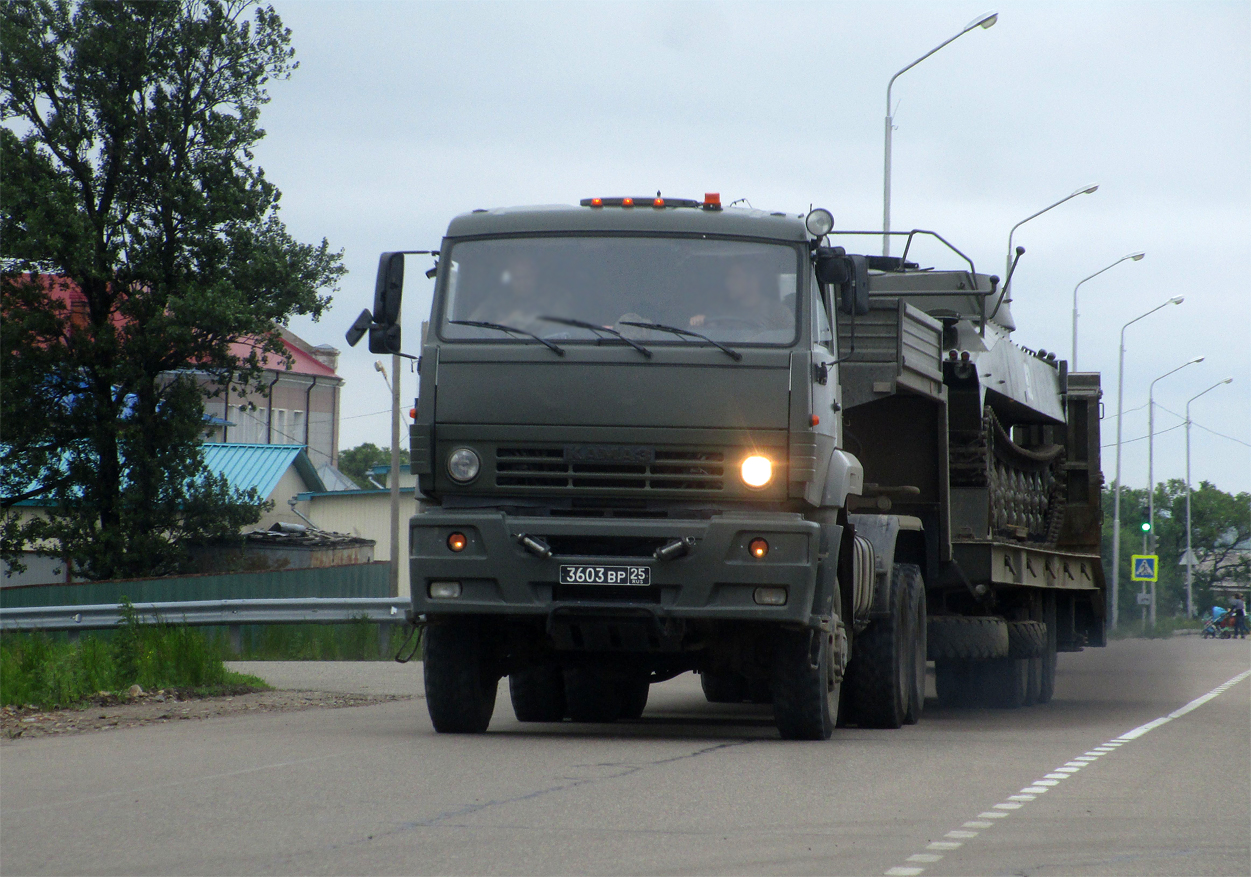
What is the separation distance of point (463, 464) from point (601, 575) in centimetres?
102

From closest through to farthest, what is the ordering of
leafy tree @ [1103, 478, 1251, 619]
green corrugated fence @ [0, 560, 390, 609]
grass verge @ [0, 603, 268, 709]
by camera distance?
grass verge @ [0, 603, 268, 709], green corrugated fence @ [0, 560, 390, 609], leafy tree @ [1103, 478, 1251, 619]

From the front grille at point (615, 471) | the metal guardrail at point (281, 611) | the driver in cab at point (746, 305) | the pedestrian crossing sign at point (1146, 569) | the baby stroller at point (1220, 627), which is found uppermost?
the driver in cab at point (746, 305)

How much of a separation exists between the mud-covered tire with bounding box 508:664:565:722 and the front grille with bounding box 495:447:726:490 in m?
2.71

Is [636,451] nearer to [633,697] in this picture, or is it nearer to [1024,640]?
[633,697]

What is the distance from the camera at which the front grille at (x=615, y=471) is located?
395 inches

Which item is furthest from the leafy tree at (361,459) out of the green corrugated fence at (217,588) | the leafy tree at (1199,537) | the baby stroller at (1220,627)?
the green corrugated fence at (217,588)

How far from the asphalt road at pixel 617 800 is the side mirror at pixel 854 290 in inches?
104

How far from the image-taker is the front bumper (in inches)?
393

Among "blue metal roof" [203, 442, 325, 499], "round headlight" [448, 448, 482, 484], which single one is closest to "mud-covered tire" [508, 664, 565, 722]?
"round headlight" [448, 448, 482, 484]

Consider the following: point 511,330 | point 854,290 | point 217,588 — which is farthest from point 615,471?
point 217,588

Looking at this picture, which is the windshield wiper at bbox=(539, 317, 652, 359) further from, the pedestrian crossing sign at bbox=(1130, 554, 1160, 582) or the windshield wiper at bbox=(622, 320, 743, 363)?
the pedestrian crossing sign at bbox=(1130, 554, 1160, 582)

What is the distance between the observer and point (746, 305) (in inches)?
406

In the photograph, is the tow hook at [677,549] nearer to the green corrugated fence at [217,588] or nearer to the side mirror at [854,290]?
the side mirror at [854,290]

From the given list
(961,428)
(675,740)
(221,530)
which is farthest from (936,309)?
(221,530)
